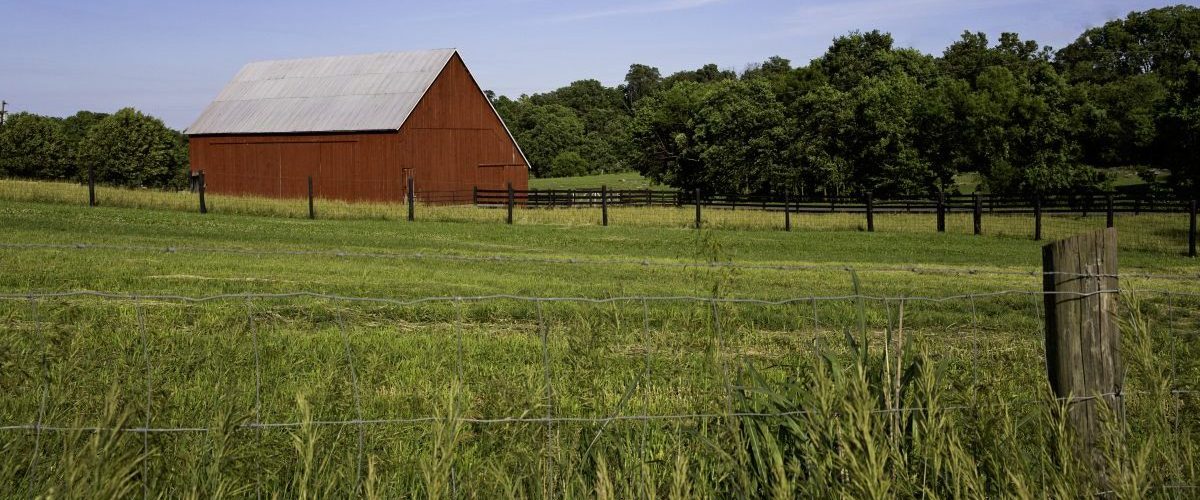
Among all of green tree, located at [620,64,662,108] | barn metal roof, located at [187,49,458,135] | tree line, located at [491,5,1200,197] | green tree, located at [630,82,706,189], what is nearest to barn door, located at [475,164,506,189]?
barn metal roof, located at [187,49,458,135]

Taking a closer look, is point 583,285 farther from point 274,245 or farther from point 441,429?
point 441,429

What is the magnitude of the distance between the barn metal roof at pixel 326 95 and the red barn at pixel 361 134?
0.06m

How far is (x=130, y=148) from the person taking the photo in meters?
91.1

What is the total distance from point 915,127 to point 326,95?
30.8 metres

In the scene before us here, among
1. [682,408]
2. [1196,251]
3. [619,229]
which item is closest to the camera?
[682,408]

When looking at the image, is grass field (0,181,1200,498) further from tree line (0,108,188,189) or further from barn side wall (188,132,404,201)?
tree line (0,108,188,189)

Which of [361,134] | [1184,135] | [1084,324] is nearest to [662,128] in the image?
[361,134]

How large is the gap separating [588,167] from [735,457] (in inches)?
4713

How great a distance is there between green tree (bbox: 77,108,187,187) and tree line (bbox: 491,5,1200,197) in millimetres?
41722

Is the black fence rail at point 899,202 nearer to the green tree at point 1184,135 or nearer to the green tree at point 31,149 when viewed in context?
the green tree at point 1184,135

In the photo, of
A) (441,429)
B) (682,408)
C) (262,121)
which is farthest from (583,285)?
(262,121)

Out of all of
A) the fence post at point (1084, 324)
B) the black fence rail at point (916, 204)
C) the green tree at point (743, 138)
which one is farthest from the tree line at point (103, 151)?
the fence post at point (1084, 324)

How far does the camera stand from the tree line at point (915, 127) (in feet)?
184

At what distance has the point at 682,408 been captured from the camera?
574 cm
